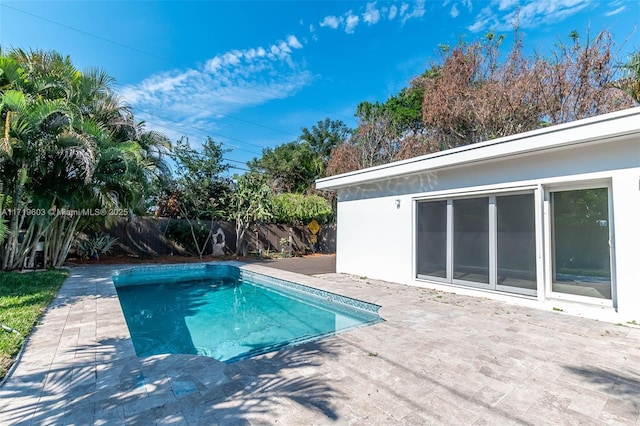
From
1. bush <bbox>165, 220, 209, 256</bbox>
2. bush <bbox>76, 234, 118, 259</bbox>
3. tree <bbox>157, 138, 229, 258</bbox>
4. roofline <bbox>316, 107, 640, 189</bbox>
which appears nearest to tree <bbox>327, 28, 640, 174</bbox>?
roofline <bbox>316, 107, 640, 189</bbox>

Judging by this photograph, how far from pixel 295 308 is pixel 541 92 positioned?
42.2 ft

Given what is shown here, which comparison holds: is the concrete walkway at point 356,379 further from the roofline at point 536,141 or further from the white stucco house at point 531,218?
the roofline at point 536,141

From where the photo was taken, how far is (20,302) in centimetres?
585

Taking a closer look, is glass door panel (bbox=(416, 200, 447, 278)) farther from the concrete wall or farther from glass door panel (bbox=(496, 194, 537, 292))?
glass door panel (bbox=(496, 194, 537, 292))

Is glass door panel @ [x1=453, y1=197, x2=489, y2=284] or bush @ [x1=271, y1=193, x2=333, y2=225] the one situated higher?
bush @ [x1=271, y1=193, x2=333, y2=225]

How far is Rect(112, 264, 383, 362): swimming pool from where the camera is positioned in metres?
5.49

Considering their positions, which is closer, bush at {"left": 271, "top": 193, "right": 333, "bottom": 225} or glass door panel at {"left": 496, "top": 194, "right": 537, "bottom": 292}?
glass door panel at {"left": 496, "top": 194, "right": 537, "bottom": 292}

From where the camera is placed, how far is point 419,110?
22594 mm

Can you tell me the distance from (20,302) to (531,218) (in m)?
9.82

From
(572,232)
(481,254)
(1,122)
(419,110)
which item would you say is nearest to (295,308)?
(481,254)

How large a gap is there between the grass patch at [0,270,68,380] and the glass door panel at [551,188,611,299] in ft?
27.0

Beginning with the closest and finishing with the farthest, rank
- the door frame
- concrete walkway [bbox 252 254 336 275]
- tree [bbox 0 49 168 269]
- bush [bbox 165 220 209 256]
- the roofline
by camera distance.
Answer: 1. the roofline
2. the door frame
3. tree [bbox 0 49 168 269]
4. concrete walkway [bbox 252 254 336 275]
5. bush [bbox 165 220 209 256]

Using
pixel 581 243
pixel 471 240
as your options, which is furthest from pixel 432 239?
pixel 581 243

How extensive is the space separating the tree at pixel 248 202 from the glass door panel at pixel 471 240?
10.0 metres
